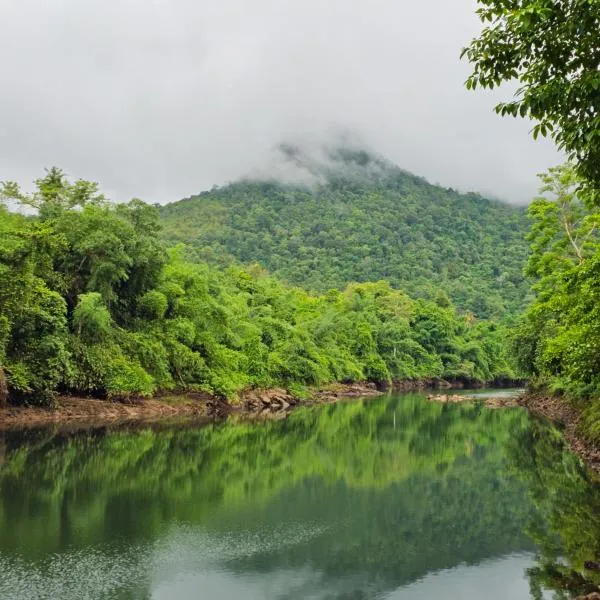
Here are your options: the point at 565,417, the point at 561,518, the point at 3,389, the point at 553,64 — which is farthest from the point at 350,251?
the point at 553,64

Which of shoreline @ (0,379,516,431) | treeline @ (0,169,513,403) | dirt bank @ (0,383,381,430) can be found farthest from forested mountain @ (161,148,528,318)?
dirt bank @ (0,383,381,430)

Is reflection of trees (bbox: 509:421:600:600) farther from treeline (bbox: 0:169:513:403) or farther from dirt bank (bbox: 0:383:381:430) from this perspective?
treeline (bbox: 0:169:513:403)

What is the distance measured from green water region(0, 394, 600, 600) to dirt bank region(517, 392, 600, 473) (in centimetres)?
106

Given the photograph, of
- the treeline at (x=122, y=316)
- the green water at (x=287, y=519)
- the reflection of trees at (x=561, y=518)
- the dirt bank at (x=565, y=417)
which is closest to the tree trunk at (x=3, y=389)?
the treeline at (x=122, y=316)

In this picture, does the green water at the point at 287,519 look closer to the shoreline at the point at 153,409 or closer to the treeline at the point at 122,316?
the shoreline at the point at 153,409

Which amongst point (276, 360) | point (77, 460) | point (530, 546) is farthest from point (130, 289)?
point (530, 546)

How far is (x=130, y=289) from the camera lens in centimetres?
5003

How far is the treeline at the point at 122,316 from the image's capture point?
3741 centimetres

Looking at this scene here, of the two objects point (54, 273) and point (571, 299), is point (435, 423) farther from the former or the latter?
point (54, 273)

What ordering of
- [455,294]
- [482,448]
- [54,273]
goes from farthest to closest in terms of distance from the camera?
[455,294]
[54,273]
[482,448]

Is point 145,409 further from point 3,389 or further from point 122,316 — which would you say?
point 3,389

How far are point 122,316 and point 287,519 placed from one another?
34.0 meters

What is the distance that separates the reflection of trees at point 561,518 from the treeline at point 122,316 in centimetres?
2619

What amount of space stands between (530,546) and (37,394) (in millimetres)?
30849
